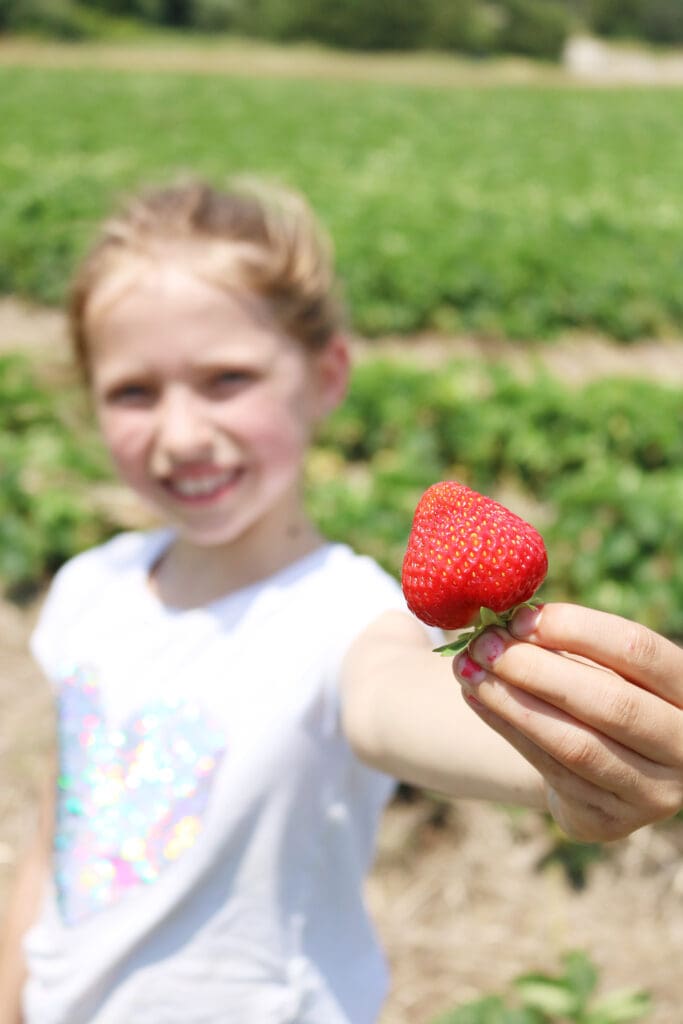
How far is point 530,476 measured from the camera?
5578 mm

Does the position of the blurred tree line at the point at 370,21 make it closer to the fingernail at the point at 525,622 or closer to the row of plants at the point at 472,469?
the row of plants at the point at 472,469

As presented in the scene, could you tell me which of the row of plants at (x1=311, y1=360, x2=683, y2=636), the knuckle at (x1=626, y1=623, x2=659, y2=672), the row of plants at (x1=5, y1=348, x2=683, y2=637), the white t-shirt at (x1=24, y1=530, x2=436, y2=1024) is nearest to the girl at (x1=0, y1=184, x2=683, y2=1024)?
the white t-shirt at (x1=24, y1=530, x2=436, y2=1024)

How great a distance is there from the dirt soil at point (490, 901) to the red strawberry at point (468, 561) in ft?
6.93

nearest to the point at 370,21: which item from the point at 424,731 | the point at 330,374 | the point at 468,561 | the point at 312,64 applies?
the point at 312,64

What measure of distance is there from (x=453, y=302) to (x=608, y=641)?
8389 millimetres

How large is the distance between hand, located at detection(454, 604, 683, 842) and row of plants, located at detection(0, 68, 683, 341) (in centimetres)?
208

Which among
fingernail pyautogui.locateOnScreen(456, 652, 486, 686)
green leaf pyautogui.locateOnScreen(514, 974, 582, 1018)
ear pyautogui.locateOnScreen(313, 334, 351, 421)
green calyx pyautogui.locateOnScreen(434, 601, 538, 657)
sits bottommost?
green leaf pyautogui.locateOnScreen(514, 974, 582, 1018)

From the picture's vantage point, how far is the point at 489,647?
890mm

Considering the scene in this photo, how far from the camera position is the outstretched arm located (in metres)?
1.19

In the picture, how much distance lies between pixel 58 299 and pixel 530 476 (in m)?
5.80

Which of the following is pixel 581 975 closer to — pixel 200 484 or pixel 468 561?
pixel 200 484

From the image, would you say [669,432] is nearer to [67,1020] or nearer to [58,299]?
[67,1020]

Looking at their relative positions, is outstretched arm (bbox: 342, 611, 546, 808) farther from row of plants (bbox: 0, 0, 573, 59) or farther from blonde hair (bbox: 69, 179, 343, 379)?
row of plants (bbox: 0, 0, 573, 59)

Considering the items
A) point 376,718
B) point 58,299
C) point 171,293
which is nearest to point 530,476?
point 171,293
